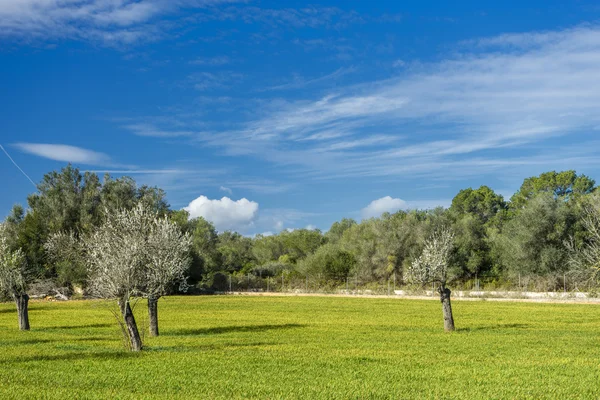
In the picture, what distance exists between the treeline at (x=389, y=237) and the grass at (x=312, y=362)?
39117 mm

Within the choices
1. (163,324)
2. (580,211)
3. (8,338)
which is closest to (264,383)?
(8,338)

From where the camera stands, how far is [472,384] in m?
15.8

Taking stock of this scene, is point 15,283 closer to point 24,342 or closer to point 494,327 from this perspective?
point 24,342

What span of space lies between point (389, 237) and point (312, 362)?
7256cm

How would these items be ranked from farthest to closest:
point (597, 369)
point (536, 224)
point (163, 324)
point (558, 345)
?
point (536, 224) < point (163, 324) < point (558, 345) < point (597, 369)

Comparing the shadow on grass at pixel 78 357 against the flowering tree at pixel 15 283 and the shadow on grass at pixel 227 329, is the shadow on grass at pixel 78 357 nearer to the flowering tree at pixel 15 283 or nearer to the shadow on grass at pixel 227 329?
the shadow on grass at pixel 227 329

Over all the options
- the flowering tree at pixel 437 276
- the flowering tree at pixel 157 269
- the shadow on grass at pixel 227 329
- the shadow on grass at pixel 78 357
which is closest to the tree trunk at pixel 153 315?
the flowering tree at pixel 157 269

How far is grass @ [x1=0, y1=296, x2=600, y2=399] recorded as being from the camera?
49.2 ft

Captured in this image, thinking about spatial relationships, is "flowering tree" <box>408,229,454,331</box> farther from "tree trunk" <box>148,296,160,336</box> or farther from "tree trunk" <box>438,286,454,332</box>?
"tree trunk" <box>148,296,160,336</box>

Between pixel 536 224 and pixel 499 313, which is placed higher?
pixel 536 224

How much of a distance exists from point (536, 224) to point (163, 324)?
51.0m

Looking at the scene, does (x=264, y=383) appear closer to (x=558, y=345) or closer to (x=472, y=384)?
(x=472, y=384)

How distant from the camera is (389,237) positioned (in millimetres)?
91000

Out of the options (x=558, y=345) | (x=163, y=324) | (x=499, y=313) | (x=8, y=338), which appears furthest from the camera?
(x=499, y=313)
